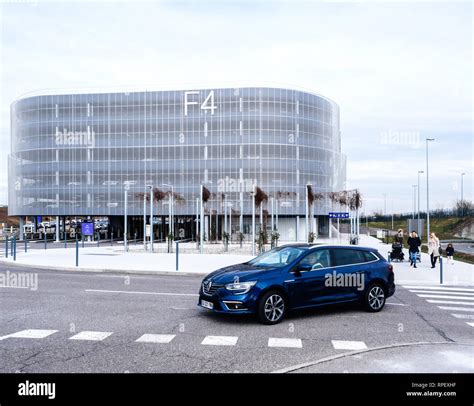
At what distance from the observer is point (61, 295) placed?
13148mm

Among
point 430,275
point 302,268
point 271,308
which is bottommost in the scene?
point 430,275

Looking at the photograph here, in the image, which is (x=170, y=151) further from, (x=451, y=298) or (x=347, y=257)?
(x=347, y=257)

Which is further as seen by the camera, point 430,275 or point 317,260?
point 430,275

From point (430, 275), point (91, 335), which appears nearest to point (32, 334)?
point (91, 335)

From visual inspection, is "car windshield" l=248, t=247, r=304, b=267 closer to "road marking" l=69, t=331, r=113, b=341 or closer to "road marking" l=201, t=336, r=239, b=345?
"road marking" l=201, t=336, r=239, b=345

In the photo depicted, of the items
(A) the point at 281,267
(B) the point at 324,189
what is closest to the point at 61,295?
(A) the point at 281,267

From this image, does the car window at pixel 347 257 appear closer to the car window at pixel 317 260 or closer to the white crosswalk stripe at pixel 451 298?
the car window at pixel 317 260

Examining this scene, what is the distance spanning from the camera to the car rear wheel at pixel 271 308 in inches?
366

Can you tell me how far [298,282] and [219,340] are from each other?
2328mm

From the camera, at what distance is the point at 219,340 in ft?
26.7

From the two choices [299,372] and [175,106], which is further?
[175,106]

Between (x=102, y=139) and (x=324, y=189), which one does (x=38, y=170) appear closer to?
(x=102, y=139)
